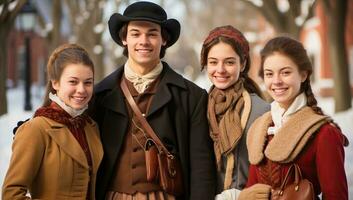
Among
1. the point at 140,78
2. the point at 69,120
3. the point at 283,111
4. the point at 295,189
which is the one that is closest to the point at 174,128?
the point at 140,78

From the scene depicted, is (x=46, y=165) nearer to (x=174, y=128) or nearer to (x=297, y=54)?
(x=174, y=128)

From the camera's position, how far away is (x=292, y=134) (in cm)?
321

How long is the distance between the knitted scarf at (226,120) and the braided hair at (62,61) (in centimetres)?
87

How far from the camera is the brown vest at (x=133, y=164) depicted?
377 cm

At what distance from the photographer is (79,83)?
3545mm

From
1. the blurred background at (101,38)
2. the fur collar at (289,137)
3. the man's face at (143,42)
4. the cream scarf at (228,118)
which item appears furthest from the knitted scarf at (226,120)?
the blurred background at (101,38)

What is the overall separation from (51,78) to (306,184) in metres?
1.67

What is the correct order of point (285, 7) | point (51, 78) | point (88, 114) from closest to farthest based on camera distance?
point (51, 78) < point (88, 114) < point (285, 7)

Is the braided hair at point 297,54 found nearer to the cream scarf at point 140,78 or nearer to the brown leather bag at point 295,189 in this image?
the brown leather bag at point 295,189

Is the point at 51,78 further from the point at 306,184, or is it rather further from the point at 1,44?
the point at 1,44

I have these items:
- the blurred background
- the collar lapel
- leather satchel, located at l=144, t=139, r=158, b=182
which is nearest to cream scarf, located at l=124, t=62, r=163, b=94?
leather satchel, located at l=144, t=139, r=158, b=182

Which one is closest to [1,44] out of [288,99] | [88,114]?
[88,114]

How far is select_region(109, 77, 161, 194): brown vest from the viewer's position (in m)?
3.77

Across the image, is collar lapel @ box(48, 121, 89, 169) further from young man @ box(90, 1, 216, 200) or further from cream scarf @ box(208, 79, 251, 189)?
cream scarf @ box(208, 79, 251, 189)
